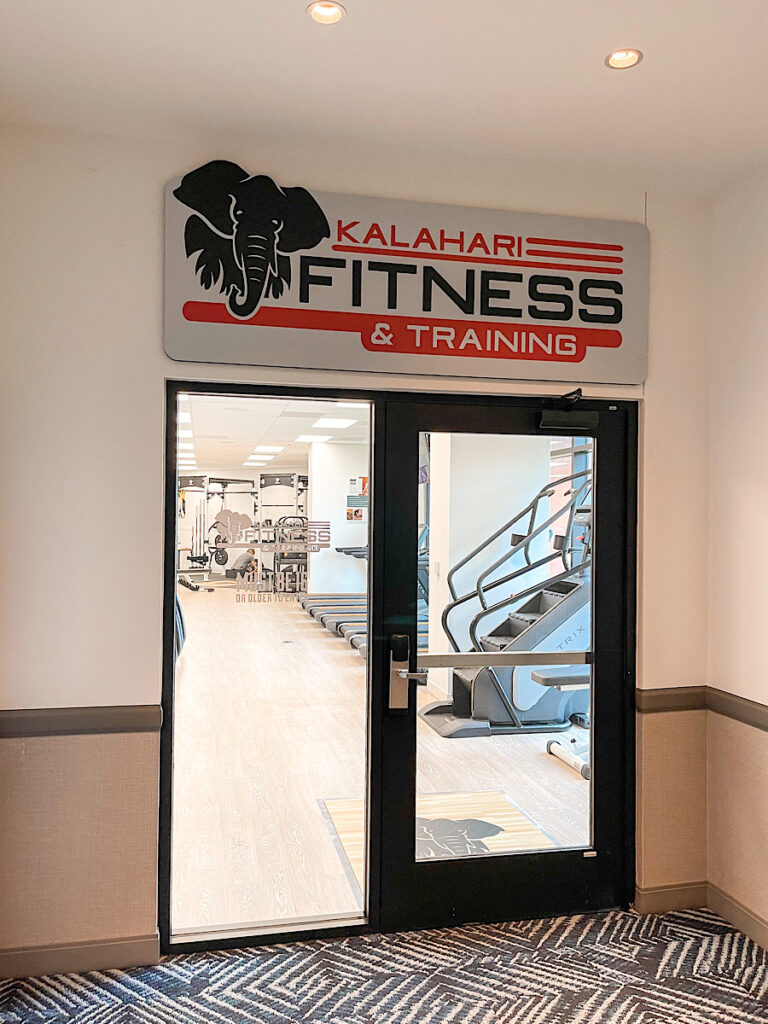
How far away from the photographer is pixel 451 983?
268cm

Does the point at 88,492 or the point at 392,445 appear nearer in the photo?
the point at 88,492

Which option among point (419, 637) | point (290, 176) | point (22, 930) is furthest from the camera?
point (419, 637)

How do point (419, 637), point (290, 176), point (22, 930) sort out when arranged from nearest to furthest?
1. point (22, 930)
2. point (290, 176)
3. point (419, 637)

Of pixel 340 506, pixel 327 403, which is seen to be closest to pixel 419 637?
pixel 340 506

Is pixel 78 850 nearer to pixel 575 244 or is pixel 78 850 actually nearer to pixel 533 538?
pixel 533 538

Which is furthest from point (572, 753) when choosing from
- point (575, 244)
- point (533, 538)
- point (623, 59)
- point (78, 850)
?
point (623, 59)

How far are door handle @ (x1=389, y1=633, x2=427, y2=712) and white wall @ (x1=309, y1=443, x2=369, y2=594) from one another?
22cm

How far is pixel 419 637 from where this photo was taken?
121 inches

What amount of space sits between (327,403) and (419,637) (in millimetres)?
879

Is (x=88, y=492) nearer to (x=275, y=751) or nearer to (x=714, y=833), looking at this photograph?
(x=275, y=751)

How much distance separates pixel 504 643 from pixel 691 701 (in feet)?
2.45

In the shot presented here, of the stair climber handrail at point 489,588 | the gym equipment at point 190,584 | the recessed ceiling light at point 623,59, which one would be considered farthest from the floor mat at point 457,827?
the recessed ceiling light at point 623,59

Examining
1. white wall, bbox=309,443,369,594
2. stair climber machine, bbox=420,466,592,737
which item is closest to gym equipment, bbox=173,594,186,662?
white wall, bbox=309,443,369,594

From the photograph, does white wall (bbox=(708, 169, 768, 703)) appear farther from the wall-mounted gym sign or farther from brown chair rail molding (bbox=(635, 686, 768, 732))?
the wall-mounted gym sign
